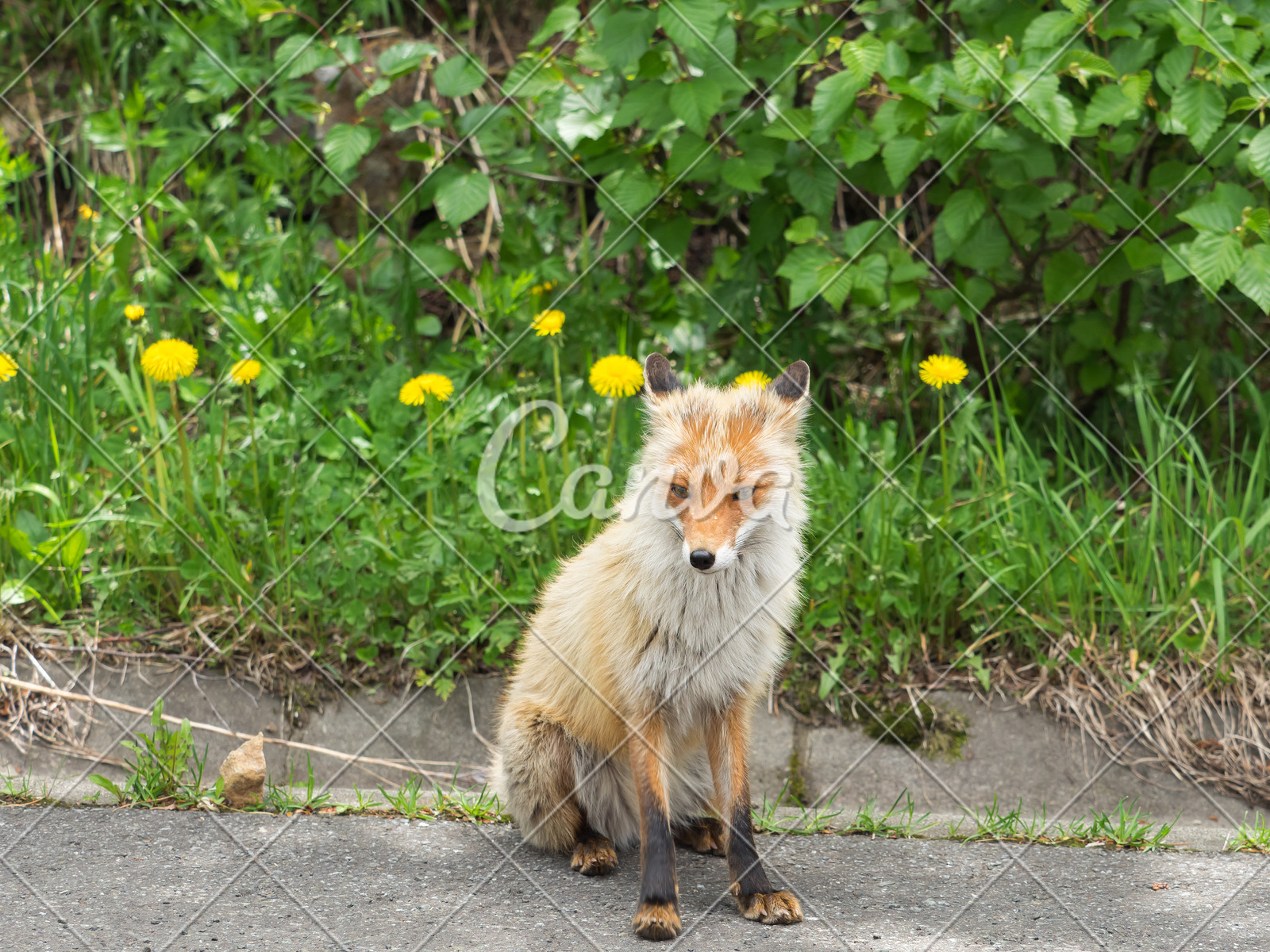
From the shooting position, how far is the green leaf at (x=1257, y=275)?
373 cm

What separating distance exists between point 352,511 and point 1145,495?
3733 millimetres

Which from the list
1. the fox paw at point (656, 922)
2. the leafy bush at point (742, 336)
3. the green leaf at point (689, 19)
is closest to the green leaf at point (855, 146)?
the leafy bush at point (742, 336)

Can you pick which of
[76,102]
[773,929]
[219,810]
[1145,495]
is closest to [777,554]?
[773,929]

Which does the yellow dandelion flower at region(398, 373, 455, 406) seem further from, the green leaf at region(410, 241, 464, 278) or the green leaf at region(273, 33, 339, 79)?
the green leaf at region(273, 33, 339, 79)

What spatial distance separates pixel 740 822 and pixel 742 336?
2.99 meters

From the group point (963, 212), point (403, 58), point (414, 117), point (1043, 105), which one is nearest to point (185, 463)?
point (414, 117)

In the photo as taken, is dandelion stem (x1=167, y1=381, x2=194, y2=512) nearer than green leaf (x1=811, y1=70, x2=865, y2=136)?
No

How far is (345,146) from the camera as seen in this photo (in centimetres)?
448

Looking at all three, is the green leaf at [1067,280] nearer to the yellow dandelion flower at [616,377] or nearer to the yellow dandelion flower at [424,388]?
the yellow dandelion flower at [616,377]

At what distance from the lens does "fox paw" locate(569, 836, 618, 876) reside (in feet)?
10.5

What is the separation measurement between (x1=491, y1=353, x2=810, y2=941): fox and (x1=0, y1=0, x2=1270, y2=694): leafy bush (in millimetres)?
1038

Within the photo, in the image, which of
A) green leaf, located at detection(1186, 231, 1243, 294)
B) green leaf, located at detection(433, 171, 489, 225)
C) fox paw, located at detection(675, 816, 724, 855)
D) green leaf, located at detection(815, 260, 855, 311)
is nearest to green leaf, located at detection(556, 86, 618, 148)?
green leaf, located at detection(433, 171, 489, 225)

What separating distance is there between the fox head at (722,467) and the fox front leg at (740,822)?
0.55 metres

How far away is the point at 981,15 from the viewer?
450 cm
